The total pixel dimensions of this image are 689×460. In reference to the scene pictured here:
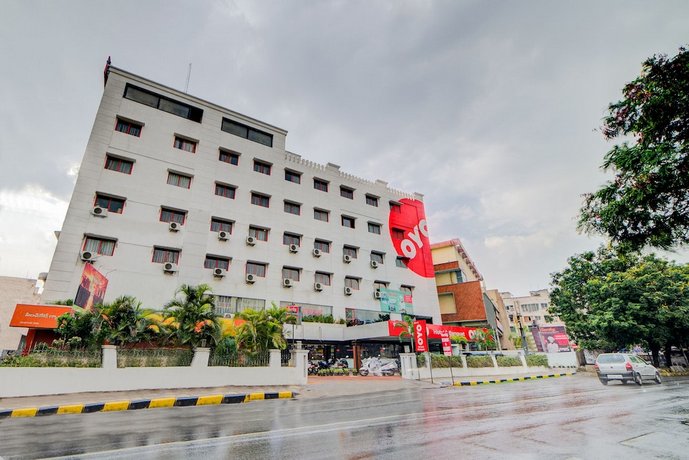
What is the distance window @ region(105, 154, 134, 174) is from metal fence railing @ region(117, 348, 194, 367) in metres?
14.8

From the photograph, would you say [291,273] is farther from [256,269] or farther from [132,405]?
[132,405]

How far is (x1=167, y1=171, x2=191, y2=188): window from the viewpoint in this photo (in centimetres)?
2566

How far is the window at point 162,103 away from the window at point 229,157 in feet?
11.0

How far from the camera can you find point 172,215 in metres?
24.8

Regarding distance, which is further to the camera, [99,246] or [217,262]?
[217,262]

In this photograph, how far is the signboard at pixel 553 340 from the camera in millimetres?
45531

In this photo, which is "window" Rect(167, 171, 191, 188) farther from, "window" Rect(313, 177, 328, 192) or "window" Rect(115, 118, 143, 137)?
"window" Rect(313, 177, 328, 192)

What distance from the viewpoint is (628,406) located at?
31.4 feet

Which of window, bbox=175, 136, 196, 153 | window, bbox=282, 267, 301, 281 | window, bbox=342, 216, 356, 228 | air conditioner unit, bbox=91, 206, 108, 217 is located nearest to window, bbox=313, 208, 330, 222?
window, bbox=342, 216, 356, 228

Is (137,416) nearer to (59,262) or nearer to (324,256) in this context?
(59,262)

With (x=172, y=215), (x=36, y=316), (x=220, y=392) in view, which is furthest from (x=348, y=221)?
(x=36, y=316)

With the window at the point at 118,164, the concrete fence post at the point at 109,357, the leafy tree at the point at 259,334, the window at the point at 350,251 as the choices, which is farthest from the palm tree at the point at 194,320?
the window at the point at 350,251

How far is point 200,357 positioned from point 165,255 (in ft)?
35.0

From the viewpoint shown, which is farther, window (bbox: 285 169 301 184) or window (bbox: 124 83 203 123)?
window (bbox: 285 169 301 184)
